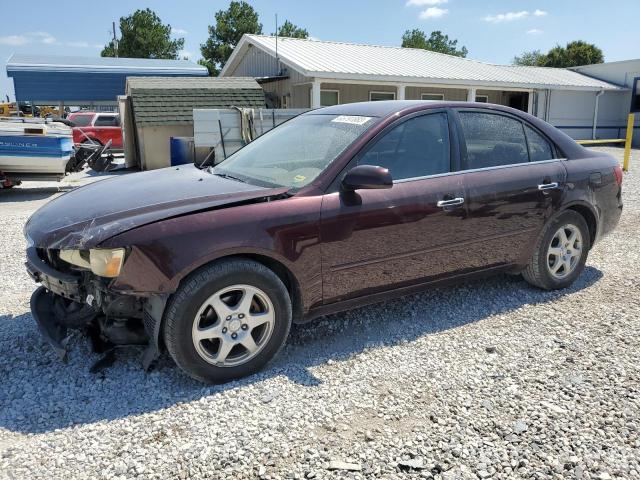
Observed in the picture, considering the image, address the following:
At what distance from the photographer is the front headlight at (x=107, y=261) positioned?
110 inches

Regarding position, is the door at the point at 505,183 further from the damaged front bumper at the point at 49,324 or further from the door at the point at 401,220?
the damaged front bumper at the point at 49,324

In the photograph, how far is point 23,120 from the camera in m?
11.8

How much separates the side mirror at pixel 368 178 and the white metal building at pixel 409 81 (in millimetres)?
13729

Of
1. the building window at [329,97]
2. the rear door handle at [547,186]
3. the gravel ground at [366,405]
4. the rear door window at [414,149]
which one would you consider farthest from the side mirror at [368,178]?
the building window at [329,97]

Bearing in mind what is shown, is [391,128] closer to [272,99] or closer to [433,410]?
[433,410]

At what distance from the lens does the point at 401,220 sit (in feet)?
11.7

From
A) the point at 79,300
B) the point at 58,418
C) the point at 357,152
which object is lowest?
the point at 58,418

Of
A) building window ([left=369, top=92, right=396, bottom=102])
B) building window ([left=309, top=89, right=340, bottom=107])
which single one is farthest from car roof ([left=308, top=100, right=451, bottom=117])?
building window ([left=369, top=92, right=396, bottom=102])

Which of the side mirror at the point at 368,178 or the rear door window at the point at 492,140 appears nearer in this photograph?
the side mirror at the point at 368,178

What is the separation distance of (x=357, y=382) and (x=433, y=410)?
0.50m

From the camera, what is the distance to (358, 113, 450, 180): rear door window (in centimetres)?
363

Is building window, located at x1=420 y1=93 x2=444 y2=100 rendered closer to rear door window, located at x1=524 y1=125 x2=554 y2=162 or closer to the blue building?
the blue building

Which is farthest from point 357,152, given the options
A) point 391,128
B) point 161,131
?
point 161,131

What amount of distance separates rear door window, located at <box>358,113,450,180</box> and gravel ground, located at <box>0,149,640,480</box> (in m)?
1.16
